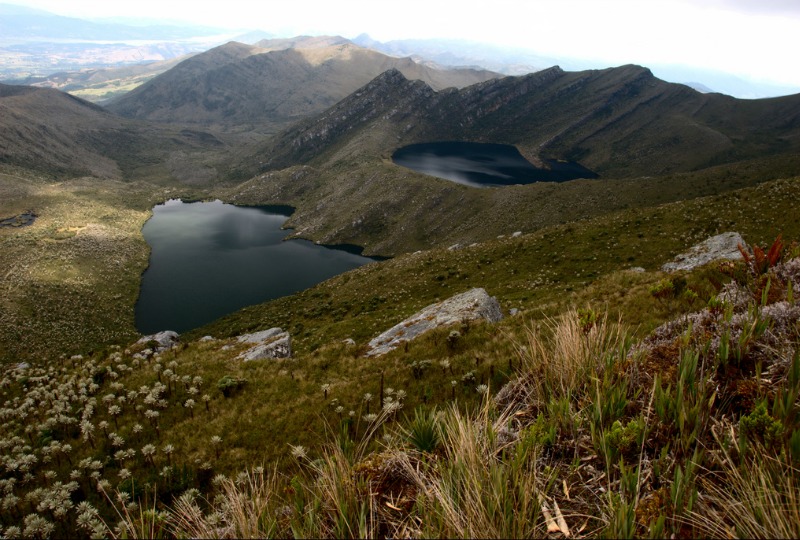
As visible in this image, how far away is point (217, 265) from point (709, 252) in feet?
307

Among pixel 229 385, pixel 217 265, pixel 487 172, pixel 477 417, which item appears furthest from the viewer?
pixel 487 172

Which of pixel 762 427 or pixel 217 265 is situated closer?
pixel 762 427

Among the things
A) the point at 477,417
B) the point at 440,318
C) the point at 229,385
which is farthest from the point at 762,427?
the point at 440,318

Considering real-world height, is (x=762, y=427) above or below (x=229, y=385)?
above

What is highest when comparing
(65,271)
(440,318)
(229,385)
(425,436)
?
(425,436)

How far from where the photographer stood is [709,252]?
103 ft

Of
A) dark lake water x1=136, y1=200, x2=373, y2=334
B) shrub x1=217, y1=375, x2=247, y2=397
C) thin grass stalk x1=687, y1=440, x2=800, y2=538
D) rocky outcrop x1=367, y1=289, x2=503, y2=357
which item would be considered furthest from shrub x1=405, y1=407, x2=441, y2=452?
dark lake water x1=136, y1=200, x2=373, y2=334

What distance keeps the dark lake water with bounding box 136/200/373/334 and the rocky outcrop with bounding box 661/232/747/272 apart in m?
67.2

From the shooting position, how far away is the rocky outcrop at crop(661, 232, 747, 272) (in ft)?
97.6

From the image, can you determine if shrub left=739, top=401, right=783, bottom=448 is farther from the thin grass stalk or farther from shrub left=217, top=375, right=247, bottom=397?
shrub left=217, top=375, right=247, bottom=397

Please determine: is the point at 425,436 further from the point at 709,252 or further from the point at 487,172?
the point at 487,172

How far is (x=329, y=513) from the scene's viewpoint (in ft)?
15.5

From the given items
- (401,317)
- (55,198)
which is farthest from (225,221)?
(401,317)

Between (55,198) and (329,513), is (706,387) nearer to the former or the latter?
(329,513)
